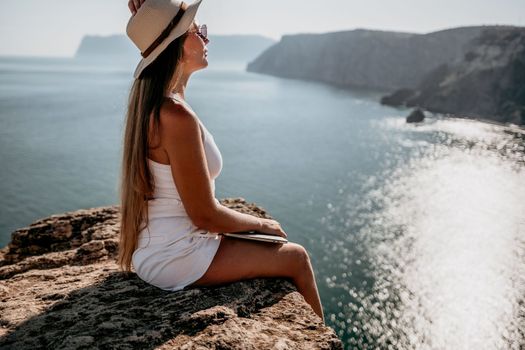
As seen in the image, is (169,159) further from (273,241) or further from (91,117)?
(91,117)

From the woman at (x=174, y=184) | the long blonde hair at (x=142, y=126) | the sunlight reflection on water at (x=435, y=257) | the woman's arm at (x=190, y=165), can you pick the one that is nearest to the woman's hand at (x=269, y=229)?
the woman at (x=174, y=184)

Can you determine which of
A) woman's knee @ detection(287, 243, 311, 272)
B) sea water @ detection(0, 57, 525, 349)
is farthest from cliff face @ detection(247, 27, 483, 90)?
woman's knee @ detection(287, 243, 311, 272)

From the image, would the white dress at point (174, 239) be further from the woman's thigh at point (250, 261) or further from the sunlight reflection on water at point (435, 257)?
the sunlight reflection on water at point (435, 257)

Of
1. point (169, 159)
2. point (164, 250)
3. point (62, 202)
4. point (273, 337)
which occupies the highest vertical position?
point (169, 159)

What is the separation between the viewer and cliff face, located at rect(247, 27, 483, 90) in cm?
15188

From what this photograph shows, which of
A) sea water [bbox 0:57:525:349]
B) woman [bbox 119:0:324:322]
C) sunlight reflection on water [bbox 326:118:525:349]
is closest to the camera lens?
woman [bbox 119:0:324:322]

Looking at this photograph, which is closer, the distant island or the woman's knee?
the woman's knee

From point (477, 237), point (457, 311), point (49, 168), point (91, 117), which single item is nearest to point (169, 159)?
point (457, 311)

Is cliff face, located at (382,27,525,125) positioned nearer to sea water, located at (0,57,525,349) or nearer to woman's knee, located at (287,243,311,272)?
sea water, located at (0,57,525,349)

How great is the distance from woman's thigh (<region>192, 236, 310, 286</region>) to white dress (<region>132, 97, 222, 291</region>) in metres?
0.09

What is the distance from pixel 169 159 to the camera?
3.18m

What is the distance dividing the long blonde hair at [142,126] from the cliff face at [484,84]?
9264 centimetres

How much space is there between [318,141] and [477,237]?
1375 inches

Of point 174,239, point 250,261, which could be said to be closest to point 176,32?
point 174,239
